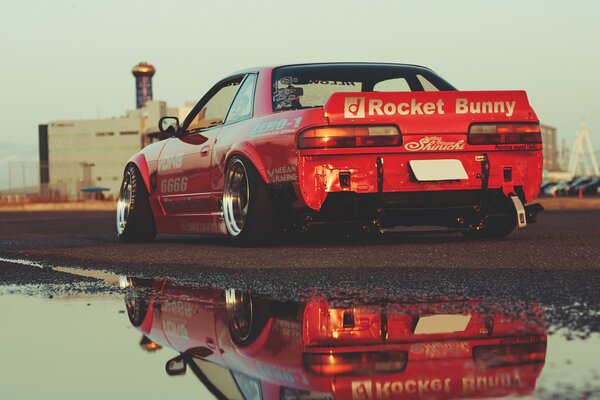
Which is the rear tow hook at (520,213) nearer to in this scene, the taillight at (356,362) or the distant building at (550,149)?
the taillight at (356,362)

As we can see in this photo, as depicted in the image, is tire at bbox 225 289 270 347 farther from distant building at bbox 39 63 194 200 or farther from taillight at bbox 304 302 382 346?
distant building at bbox 39 63 194 200

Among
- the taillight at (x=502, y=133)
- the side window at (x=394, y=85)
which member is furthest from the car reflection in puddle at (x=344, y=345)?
the side window at (x=394, y=85)

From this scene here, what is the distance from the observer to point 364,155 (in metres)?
7.57

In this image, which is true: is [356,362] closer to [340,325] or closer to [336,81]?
[340,325]

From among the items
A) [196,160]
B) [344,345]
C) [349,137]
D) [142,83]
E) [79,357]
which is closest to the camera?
[79,357]

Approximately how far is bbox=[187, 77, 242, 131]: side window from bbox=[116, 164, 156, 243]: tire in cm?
95

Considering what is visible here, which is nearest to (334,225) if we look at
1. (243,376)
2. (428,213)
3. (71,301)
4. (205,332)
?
(428,213)

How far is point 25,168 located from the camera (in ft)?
221

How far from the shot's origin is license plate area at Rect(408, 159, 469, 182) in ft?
25.1

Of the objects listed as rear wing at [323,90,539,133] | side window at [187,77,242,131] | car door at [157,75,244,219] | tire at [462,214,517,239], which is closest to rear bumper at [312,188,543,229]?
rear wing at [323,90,539,133]

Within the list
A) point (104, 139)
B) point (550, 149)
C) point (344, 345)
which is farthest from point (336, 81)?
point (550, 149)

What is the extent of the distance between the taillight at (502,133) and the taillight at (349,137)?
0.62m

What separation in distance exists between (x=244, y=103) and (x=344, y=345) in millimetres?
5520

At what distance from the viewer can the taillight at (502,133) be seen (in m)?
7.79
